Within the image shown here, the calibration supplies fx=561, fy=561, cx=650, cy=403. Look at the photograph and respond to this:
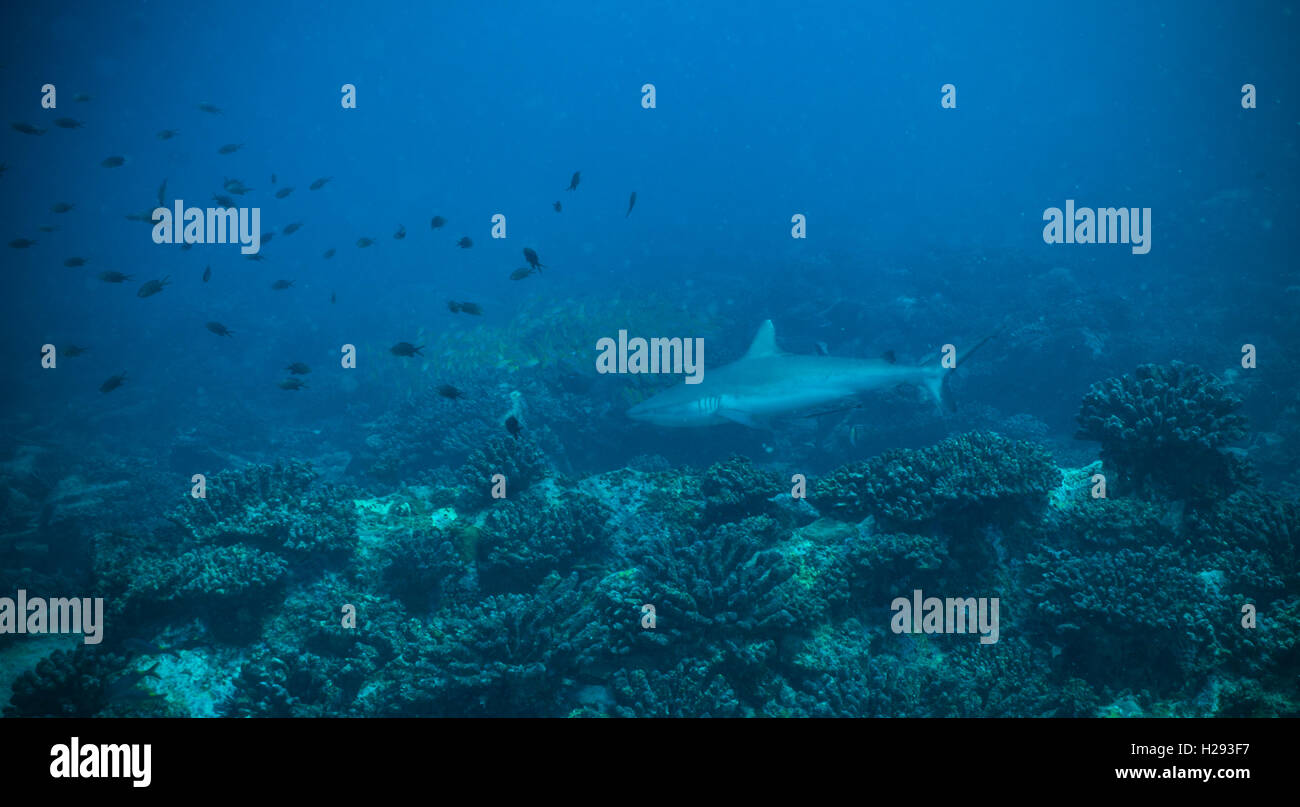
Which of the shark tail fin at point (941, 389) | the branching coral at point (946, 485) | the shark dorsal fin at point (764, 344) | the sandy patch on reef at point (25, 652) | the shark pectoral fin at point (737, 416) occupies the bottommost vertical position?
the sandy patch on reef at point (25, 652)

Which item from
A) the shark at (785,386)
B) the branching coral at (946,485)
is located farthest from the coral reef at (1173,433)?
the shark at (785,386)

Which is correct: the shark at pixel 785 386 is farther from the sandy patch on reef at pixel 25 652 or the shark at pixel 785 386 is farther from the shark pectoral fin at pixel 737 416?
the sandy patch on reef at pixel 25 652

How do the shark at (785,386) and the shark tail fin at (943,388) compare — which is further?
the shark tail fin at (943,388)

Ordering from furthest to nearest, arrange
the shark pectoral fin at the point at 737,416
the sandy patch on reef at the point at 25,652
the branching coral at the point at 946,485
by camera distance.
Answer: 1. the shark pectoral fin at the point at 737,416
2. the branching coral at the point at 946,485
3. the sandy patch on reef at the point at 25,652

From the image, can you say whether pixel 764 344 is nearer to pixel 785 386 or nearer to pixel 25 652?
pixel 785 386

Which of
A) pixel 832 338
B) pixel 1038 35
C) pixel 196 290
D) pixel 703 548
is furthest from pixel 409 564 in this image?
pixel 1038 35

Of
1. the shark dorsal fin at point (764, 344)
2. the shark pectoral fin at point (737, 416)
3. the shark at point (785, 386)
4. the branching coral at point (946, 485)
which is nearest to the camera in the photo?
the branching coral at point (946, 485)

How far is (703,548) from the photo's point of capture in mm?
6332

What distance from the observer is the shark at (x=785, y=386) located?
845 cm

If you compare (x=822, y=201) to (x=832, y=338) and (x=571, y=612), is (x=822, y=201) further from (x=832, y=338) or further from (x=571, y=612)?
(x=571, y=612)

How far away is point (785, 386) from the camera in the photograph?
8.51 m

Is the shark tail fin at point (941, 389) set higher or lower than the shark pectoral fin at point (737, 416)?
higher

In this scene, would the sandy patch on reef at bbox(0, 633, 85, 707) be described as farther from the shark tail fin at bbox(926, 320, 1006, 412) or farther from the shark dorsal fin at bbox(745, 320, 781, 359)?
the shark tail fin at bbox(926, 320, 1006, 412)

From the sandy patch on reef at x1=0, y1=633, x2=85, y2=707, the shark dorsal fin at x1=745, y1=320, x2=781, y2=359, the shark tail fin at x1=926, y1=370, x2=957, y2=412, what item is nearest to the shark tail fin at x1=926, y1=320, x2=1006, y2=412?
the shark tail fin at x1=926, y1=370, x2=957, y2=412
